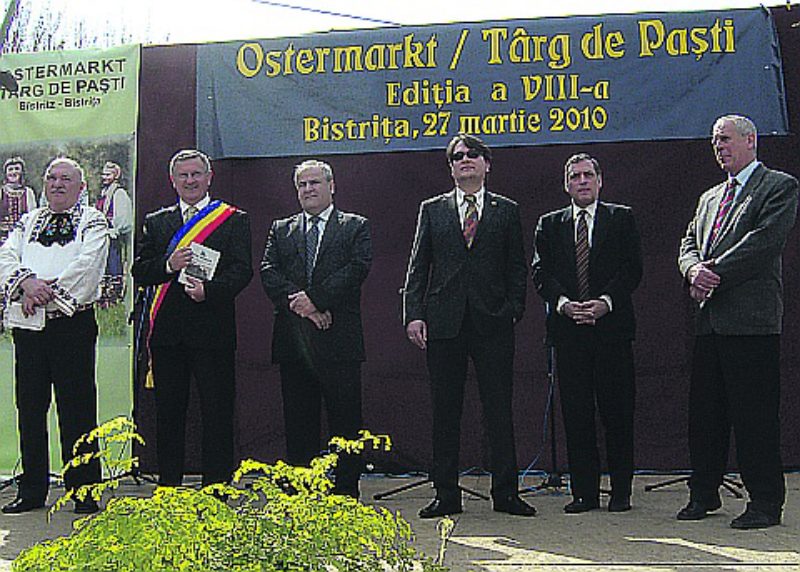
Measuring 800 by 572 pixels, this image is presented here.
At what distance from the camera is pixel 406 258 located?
21.1 feet

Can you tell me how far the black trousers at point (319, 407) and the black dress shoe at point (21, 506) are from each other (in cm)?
118

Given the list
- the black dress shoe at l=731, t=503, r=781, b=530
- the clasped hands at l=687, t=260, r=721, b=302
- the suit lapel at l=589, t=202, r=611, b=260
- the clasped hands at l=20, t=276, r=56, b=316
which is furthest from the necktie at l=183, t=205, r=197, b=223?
the black dress shoe at l=731, t=503, r=781, b=530

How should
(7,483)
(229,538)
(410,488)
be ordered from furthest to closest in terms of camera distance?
(7,483), (410,488), (229,538)

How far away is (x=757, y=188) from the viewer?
4.72m

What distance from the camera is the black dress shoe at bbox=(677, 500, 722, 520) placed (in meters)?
4.90

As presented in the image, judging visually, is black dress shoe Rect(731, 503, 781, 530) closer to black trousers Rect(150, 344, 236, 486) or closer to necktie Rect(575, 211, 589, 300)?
necktie Rect(575, 211, 589, 300)

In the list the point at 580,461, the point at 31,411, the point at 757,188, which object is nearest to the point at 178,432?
the point at 31,411

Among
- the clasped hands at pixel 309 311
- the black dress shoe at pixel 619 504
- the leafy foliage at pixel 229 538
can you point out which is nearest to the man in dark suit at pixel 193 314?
the clasped hands at pixel 309 311

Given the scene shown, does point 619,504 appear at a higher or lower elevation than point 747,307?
lower

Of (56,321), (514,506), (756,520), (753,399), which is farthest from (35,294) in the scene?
(756,520)

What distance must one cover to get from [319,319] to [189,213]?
0.83 meters

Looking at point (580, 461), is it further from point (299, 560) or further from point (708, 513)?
point (299, 560)

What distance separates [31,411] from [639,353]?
312cm

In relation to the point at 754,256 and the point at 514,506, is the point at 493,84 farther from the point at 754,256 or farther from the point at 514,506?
the point at 514,506
